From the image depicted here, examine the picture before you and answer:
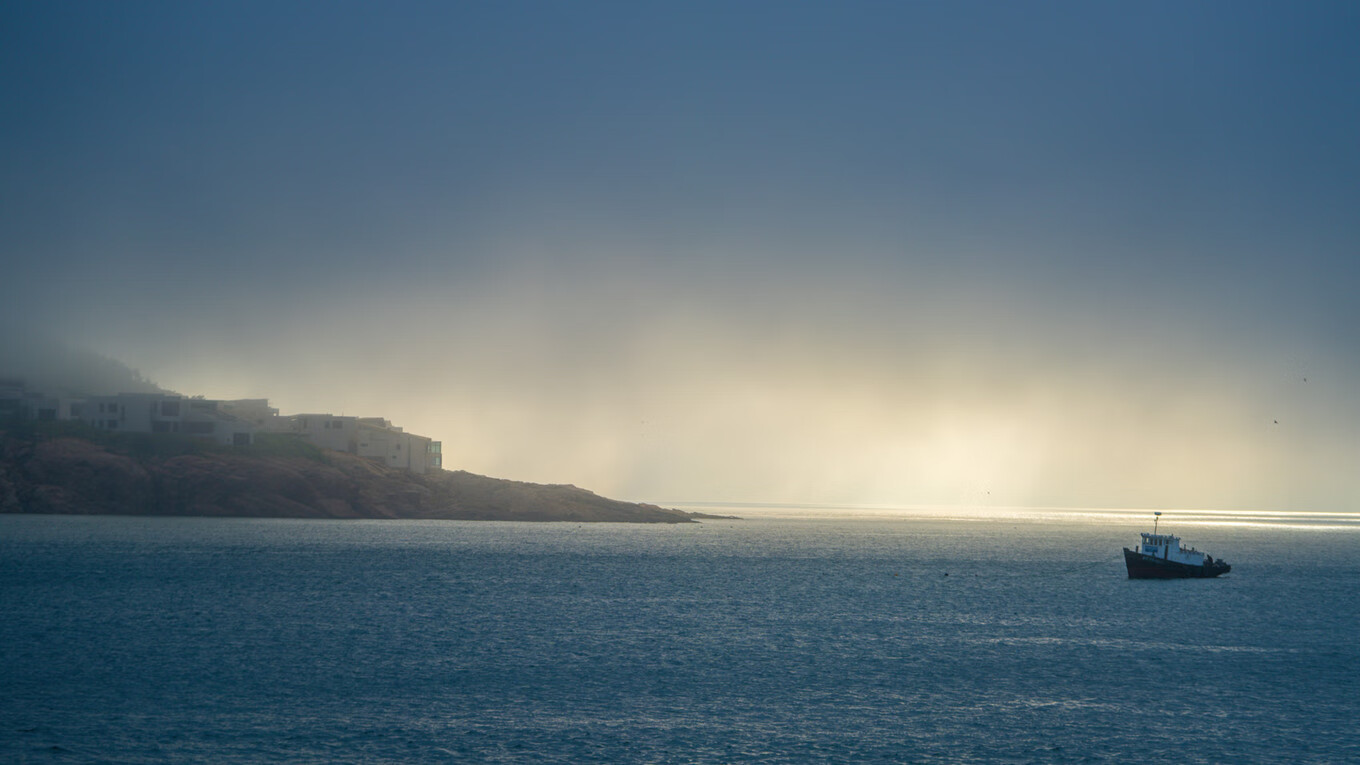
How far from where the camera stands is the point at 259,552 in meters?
147

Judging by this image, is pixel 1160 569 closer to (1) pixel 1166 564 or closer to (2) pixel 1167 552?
(1) pixel 1166 564

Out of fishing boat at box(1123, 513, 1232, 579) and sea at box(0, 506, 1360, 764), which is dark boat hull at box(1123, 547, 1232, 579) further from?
sea at box(0, 506, 1360, 764)

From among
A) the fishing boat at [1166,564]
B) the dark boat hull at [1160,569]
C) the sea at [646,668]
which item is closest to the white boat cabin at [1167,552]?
the fishing boat at [1166,564]

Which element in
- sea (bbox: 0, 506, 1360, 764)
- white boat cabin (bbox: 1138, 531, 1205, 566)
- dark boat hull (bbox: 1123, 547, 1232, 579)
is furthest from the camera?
white boat cabin (bbox: 1138, 531, 1205, 566)

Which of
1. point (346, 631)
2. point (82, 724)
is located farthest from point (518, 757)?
point (346, 631)

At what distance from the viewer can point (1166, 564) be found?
135125 millimetres

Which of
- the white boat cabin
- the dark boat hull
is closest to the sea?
the dark boat hull

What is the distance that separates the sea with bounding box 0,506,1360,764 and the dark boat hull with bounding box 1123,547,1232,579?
9629 millimetres

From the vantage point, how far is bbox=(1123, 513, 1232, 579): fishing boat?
444 feet

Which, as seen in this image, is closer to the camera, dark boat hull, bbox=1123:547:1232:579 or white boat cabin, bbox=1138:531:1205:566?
dark boat hull, bbox=1123:547:1232:579

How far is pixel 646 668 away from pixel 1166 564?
3876 inches

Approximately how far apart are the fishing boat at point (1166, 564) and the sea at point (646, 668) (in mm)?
9805

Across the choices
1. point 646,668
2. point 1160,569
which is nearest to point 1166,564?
point 1160,569

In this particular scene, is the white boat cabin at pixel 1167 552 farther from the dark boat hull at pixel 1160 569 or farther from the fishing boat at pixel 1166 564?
the dark boat hull at pixel 1160 569
